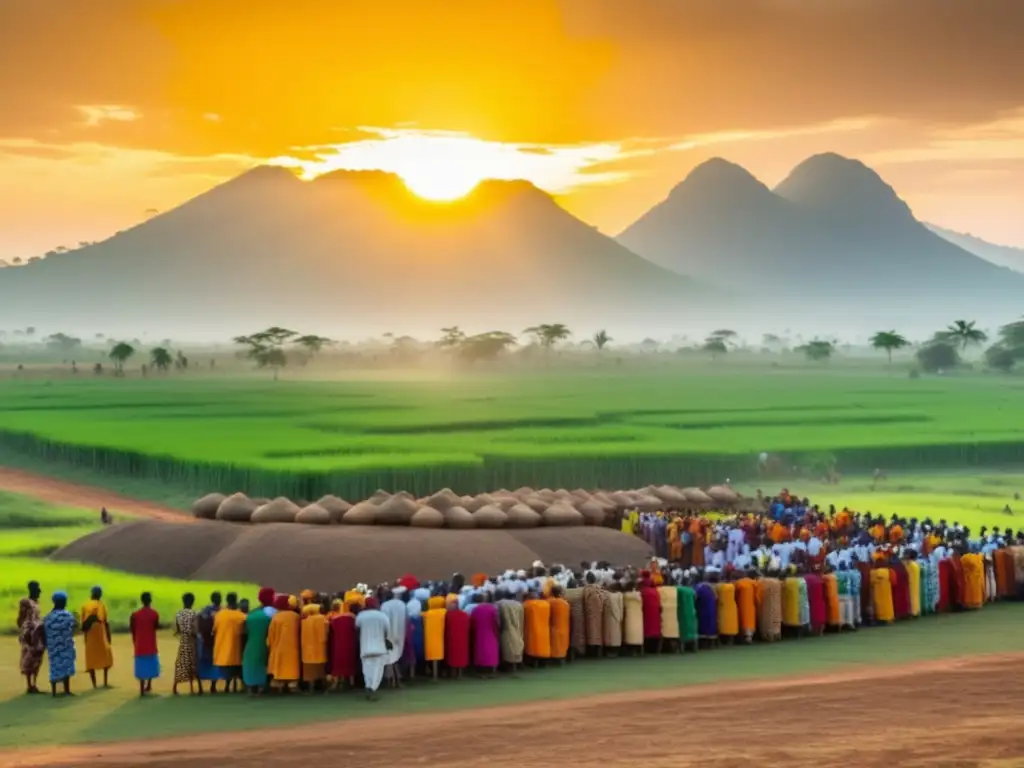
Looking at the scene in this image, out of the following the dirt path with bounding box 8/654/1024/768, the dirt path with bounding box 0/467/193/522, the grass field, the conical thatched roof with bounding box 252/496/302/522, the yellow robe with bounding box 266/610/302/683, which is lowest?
the dirt path with bounding box 8/654/1024/768

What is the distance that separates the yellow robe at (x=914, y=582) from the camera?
2148cm

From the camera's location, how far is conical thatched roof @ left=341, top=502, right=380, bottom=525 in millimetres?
26094

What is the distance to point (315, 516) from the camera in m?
26.3

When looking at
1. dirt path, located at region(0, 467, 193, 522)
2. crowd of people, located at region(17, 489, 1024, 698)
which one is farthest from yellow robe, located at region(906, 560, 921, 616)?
dirt path, located at region(0, 467, 193, 522)

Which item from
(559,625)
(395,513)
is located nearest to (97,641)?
(559,625)

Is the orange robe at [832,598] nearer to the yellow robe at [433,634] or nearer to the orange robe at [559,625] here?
the orange robe at [559,625]

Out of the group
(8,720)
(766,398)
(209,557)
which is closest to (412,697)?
(8,720)

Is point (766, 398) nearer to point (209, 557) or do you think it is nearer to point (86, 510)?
point (86, 510)

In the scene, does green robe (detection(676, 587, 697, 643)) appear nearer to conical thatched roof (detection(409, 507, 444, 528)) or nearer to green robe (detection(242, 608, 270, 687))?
green robe (detection(242, 608, 270, 687))

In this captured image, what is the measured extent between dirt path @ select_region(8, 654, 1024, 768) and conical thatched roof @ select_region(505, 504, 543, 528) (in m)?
10.9

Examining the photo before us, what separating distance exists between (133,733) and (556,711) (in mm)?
4726

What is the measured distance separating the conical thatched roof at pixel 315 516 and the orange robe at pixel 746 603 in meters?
9.46

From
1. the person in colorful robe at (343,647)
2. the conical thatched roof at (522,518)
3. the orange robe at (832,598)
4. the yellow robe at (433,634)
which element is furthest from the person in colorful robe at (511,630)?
the conical thatched roof at (522,518)

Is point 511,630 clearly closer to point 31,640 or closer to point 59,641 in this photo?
point 59,641
